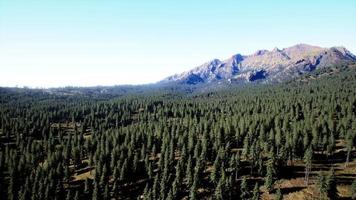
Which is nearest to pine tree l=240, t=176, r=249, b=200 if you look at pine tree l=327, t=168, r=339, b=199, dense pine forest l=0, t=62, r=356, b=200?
dense pine forest l=0, t=62, r=356, b=200

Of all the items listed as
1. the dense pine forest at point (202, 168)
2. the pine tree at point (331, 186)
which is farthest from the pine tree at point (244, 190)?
the pine tree at point (331, 186)

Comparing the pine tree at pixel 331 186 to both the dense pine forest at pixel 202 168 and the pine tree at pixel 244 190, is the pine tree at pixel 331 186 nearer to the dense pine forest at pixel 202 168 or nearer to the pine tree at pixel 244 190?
the dense pine forest at pixel 202 168

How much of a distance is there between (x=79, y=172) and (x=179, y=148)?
4323 centimetres

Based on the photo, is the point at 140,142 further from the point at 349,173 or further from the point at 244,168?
the point at 349,173

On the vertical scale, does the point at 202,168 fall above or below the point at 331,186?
below

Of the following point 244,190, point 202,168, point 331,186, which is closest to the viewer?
point 331,186

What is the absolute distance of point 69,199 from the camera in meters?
112

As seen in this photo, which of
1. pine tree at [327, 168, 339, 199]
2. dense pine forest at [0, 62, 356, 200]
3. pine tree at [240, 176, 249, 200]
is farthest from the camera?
dense pine forest at [0, 62, 356, 200]

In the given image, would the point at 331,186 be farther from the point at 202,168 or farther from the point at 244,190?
the point at 202,168

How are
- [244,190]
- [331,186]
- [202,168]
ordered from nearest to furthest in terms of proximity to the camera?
[331,186] < [244,190] < [202,168]

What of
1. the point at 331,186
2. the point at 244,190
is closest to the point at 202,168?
the point at 244,190

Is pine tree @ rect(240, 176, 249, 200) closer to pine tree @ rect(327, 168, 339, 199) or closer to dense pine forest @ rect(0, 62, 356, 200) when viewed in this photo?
dense pine forest @ rect(0, 62, 356, 200)

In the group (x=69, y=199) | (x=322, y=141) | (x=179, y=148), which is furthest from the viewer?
(x=179, y=148)

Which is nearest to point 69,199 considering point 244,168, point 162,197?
point 162,197
